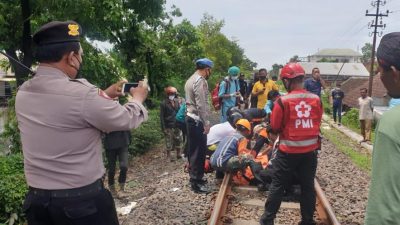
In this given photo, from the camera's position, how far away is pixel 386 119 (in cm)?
175

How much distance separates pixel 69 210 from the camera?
239cm

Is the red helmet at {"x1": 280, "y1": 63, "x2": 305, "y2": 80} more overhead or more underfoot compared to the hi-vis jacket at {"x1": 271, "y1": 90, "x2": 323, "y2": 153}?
more overhead

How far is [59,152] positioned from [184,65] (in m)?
17.6

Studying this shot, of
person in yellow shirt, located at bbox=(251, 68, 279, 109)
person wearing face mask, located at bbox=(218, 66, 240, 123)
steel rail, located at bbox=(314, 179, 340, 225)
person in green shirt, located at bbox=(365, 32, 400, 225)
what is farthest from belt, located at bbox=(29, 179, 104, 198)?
person in yellow shirt, located at bbox=(251, 68, 279, 109)

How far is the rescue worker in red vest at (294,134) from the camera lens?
4.89 metres

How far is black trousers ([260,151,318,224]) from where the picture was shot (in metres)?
4.97

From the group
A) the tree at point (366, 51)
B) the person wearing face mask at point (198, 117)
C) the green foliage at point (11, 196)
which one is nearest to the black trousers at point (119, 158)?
the person wearing face mask at point (198, 117)

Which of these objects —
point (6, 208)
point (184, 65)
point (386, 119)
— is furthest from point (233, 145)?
point (184, 65)

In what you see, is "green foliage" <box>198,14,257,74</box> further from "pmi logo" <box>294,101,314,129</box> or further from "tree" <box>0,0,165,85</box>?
"pmi logo" <box>294,101,314,129</box>

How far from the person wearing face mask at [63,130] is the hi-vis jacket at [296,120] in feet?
8.85

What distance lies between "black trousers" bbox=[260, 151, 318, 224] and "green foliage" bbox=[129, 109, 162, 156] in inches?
322

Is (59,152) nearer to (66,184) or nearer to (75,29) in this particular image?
(66,184)

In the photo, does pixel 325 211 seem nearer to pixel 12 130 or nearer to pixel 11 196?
pixel 11 196

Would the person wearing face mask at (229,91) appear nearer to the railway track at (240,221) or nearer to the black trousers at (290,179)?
the railway track at (240,221)
